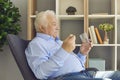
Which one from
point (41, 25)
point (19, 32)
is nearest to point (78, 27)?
point (19, 32)

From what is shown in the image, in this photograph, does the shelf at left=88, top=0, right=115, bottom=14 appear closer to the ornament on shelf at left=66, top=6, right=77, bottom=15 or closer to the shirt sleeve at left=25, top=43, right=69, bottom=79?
the ornament on shelf at left=66, top=6, right=77, bottom=15

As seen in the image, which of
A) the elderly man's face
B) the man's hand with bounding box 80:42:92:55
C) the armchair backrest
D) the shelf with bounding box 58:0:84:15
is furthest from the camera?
the shelf with bounding box 58:0:84:15

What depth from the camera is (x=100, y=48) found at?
10.2 feet

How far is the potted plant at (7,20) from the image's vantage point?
2.76 meters

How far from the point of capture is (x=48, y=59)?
174 centimetres

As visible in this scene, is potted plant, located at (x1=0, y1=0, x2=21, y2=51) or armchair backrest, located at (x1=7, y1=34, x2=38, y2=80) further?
potted plant, located at (x1=0, y1=0, x2=21, y2=51)

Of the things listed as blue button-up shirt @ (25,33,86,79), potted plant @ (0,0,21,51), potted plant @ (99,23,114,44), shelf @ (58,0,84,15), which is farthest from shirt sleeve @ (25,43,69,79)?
shelf @ (58,0,84,15)

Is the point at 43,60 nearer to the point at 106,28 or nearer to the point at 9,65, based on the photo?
the point at 106,28

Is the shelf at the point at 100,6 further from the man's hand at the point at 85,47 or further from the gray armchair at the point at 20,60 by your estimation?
the gray armchair at the point at 20,60

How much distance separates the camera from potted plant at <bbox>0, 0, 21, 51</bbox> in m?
2.76

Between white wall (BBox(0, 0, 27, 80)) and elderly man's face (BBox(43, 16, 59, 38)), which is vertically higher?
elderly man's face (BBox(43, 16, 59, 38))

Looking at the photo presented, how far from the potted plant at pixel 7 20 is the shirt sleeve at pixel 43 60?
1006 millimetres

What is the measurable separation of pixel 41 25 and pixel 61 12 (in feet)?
3.65

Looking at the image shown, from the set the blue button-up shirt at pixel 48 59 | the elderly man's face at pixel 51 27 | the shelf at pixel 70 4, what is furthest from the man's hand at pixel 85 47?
the shelf at pixel 70 4
